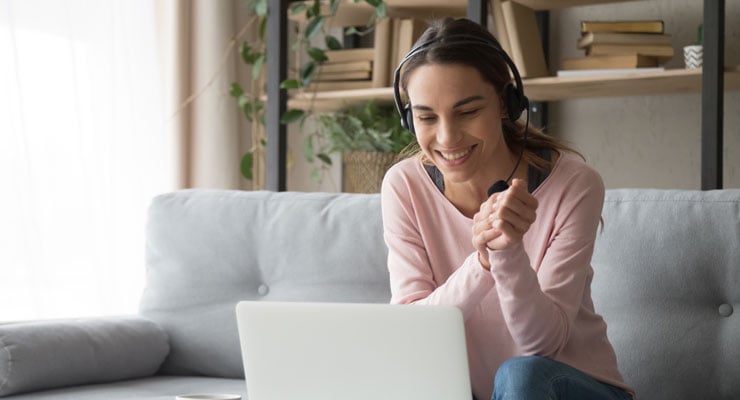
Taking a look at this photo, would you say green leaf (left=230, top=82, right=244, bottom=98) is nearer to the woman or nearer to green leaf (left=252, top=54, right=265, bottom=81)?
green leaf (left=252, top=54, right=265, bottom=81)

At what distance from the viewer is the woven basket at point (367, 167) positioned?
286cm

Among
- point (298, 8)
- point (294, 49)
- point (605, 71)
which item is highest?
point (298, 8)

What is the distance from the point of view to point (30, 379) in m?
1.83

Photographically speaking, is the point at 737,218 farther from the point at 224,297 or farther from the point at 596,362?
the point at 224,297

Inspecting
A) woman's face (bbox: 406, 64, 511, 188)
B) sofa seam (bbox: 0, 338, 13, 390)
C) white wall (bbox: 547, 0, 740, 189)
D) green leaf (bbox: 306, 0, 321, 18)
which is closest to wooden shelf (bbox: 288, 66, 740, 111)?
white wall (bbox: 547, 0, 740, 189)

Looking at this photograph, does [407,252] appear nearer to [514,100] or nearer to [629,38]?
[514,100]

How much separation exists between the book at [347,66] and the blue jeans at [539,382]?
5.65 ft

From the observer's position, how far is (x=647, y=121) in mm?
2822

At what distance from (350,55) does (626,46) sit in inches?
33.6

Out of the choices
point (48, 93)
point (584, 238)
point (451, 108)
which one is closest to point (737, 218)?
point (584, 238)

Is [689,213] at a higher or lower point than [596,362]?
higher

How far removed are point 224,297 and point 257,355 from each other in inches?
37.4

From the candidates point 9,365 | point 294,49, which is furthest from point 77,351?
point 294,49

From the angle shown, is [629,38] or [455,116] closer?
[455,116]
